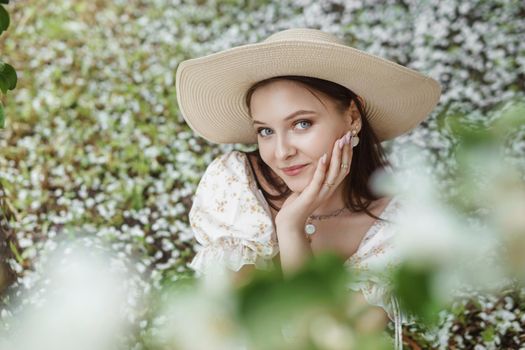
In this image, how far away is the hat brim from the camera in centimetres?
175

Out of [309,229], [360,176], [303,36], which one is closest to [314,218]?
[309,229]

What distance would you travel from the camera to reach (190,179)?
4148 mm

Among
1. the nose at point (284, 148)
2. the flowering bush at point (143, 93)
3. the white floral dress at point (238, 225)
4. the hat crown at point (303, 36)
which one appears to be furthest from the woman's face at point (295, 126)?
the flowering bush at point (143, 93)

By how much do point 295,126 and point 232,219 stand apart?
0.38 metres

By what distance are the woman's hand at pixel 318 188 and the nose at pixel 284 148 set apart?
0.08 metres

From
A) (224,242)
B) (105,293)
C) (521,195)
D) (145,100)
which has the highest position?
(521,195)

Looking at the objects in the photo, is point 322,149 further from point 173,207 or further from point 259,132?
point 173,207

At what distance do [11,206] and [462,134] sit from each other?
376 centimetres

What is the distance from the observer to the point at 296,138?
1.75m

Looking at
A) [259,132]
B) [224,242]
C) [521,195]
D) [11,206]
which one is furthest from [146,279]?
[521,195]

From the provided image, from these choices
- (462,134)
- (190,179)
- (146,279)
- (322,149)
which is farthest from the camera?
(190,179)

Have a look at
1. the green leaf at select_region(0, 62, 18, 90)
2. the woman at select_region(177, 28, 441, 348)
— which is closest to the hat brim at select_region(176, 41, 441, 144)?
the woman at select_region(177, 28, 441, 348)

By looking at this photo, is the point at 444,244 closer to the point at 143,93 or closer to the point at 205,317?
the point at 205,317

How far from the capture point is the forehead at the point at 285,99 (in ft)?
5.75
